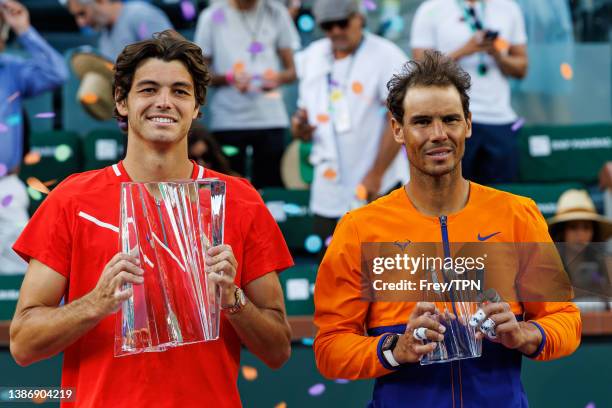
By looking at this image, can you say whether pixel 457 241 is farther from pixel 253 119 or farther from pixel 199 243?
pixel 253 119

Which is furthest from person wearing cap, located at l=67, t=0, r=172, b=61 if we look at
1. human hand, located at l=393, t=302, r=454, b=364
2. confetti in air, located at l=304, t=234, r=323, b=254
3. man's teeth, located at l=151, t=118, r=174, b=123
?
human hand, located at l=393, t=302, r=454, b=364

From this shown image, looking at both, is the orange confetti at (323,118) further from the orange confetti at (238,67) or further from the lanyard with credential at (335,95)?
the orange confetti at (238,67)

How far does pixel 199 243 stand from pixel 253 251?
0.27m

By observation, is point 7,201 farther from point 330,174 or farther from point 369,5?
point 369,5

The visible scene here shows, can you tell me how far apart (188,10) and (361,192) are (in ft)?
7.84

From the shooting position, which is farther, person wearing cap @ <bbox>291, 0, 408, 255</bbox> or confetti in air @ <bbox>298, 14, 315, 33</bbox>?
confetti in air @ <bbox>298, 14, 315, 33</bbox>

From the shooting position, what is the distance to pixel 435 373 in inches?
108

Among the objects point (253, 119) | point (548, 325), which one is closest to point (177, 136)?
point (548, 325)

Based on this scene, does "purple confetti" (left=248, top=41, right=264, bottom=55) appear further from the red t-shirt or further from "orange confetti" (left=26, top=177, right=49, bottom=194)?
the red t-shirt

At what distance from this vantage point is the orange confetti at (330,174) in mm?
5582

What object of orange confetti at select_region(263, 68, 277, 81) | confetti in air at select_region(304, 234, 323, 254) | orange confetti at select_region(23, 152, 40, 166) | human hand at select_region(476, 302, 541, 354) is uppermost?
orange confetti at select_region(263, 68, 277, 81)

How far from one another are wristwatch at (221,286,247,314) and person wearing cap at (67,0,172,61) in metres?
3.79

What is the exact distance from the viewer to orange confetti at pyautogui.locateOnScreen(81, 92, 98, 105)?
617 cm

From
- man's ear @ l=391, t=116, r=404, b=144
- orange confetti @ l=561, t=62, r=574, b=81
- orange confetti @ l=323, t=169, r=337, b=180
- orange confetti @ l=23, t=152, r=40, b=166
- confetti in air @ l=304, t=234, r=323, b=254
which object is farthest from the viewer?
orange confetti @ l=561, t=62, r=574, b=81
